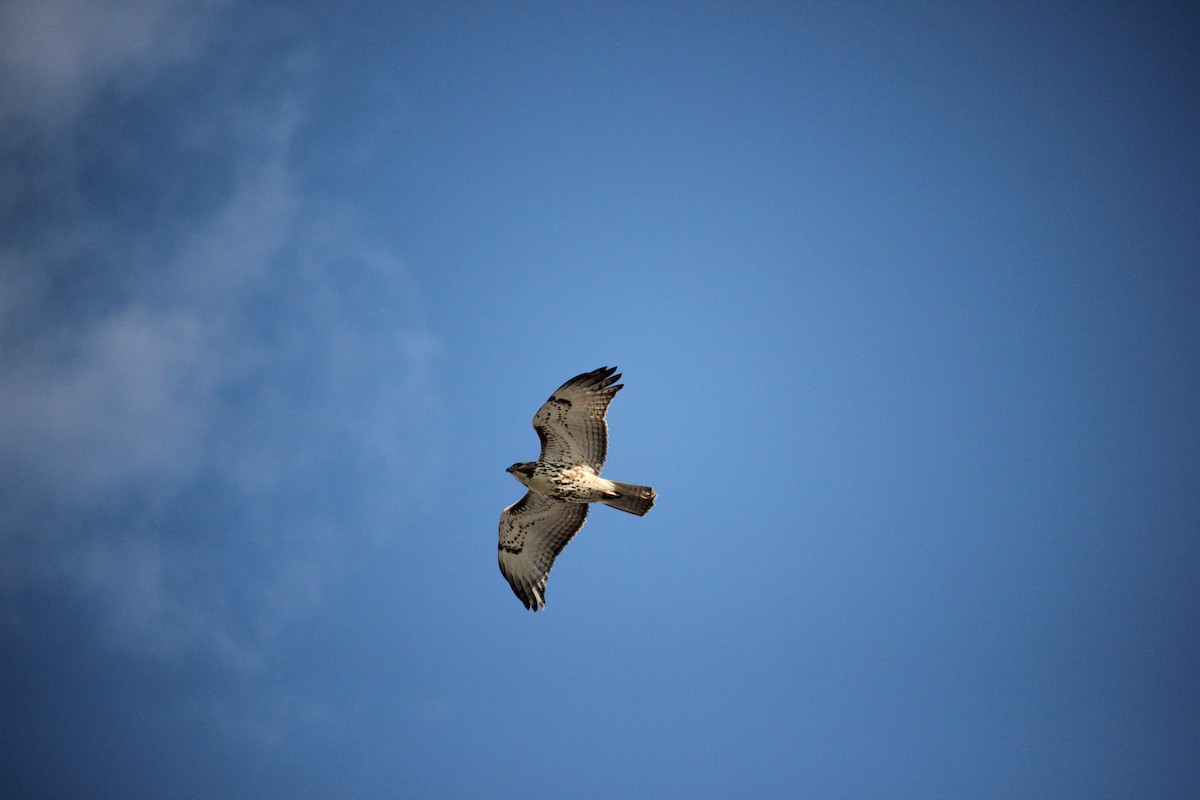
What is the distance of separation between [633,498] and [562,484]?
976 millimetres

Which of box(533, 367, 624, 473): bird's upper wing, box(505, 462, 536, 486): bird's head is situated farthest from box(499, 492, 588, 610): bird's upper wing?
box(533, 367, 624, 473): bird's upper wing

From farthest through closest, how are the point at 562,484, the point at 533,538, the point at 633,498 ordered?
the point at 533,538, the point at 562,484, the point at 633,498

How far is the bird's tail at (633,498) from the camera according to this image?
10.7 meters

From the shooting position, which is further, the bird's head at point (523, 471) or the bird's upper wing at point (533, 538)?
the bird's upper wing at point (533, 538)

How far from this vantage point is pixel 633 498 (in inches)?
423

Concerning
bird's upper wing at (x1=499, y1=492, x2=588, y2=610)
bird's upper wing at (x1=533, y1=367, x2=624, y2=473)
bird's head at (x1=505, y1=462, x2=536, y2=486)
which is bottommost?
bird's upper wing at (x1=499, y1=492, x2=588, y2=610)

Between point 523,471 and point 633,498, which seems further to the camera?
point 523,471

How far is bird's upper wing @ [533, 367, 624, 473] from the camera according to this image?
11.0 m

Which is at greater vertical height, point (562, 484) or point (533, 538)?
point (562, 484)

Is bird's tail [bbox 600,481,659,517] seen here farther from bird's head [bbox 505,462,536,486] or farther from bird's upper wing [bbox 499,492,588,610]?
bird's head [bbox 505,462,536,486]

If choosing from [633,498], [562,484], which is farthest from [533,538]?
[633,498]

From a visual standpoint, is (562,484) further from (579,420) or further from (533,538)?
(533,538)

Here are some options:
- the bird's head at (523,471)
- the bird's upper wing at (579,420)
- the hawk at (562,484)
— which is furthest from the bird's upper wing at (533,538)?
the bird's upper wing at (579,420)

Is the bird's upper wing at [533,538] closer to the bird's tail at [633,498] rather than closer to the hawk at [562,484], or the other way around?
the hawk at [562,484]
